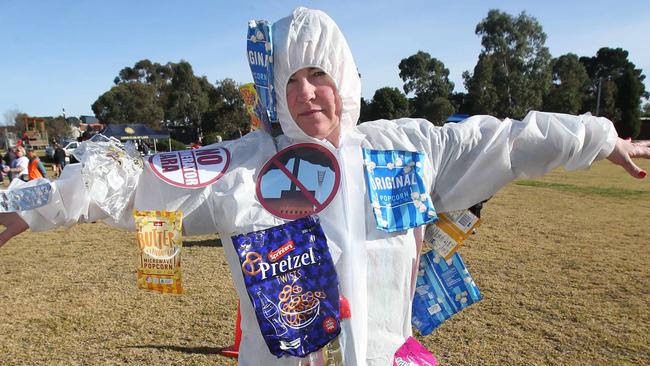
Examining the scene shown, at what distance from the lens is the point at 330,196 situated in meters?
1.66

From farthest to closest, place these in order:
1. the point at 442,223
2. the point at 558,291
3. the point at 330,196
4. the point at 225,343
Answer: the point at 558,291
the point at 225,343
the point at 442,223
the point at 330,196

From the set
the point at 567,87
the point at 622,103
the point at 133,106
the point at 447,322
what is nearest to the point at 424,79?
the point at 567,87

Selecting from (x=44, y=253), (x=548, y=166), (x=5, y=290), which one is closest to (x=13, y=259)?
(x=44, y=253)

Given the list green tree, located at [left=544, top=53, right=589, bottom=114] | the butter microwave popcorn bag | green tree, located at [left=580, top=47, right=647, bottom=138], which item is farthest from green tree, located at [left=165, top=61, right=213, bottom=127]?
the butter microwave popcorn bag

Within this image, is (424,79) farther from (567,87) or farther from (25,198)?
(25,198)

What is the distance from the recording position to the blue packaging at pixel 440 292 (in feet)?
6.72

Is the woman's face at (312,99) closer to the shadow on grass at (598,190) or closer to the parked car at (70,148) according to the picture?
the parked car at (70,148)

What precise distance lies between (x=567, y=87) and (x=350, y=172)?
143ft

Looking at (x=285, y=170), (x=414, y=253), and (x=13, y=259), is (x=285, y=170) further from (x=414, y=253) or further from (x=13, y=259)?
(x=13, y=259)

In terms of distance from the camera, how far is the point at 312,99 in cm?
172

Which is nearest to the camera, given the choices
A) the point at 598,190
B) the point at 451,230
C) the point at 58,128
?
the point at 451,230

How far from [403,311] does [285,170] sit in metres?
0.66

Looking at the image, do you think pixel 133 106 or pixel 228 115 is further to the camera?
pixel 133 106

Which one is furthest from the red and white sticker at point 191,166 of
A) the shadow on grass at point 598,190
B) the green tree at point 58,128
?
the green tree at point 58,128
